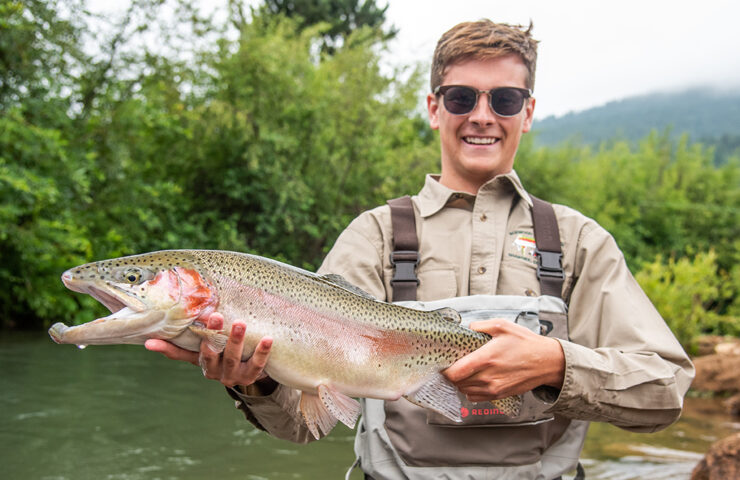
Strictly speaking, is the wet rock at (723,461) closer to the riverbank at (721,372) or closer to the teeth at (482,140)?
the teeth at (482,140)

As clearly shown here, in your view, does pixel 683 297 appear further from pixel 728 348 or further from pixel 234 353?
pixel 234 353

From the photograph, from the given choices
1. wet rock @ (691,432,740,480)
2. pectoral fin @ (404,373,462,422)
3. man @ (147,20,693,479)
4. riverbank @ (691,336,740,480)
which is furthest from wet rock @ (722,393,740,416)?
pectoral fin @ (404,373,462,422)

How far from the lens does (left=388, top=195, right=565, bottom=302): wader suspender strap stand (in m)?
2.59

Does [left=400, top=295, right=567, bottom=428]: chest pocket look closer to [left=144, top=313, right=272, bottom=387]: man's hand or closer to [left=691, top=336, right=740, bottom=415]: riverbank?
[left=144, top=313, right=272, bottom=387]: man's hand

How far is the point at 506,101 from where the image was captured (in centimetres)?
280

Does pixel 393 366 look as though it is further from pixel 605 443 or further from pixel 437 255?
pixel 605 443

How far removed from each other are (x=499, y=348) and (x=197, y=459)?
594cm

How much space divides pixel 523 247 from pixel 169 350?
137 cm

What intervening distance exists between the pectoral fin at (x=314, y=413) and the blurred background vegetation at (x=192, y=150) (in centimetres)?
1062

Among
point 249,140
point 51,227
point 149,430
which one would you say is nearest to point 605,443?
point 149,430

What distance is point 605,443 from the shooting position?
8.84 metres

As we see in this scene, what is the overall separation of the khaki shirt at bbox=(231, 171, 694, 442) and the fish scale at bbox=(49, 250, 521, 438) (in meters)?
0.25

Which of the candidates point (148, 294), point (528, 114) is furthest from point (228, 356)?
point (528, 114)

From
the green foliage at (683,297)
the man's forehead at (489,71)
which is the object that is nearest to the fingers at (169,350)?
the man's forehead at (489,71)
